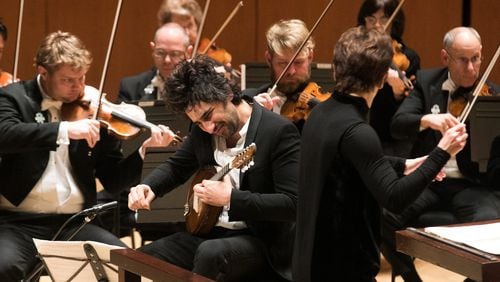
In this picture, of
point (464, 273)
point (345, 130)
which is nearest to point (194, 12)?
point (345, 130)

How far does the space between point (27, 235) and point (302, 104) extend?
140 cm

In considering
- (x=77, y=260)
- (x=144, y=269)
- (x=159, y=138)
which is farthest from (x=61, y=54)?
(x=144, y=269)


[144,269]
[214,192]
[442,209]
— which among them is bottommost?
[442,209]

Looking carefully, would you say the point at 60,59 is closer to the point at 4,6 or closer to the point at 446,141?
the point at 446,141

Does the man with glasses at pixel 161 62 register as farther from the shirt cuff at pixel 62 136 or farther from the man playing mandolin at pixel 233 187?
the man playing mandolin at pixel 233 187

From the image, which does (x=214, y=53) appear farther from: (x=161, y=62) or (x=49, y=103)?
(x=49, y=103)

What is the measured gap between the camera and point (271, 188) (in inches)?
131

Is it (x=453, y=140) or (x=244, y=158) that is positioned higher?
(x=453, y=140)

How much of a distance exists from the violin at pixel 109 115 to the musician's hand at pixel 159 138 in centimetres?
3

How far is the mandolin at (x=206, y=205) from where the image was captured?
10.6ft

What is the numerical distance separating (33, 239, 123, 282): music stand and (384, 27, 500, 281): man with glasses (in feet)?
5.24

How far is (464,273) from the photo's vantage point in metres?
2.48

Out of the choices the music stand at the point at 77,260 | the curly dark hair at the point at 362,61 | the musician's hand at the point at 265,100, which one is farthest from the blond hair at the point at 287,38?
the music stand at the point at 77,260

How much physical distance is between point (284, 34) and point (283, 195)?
137 cm
